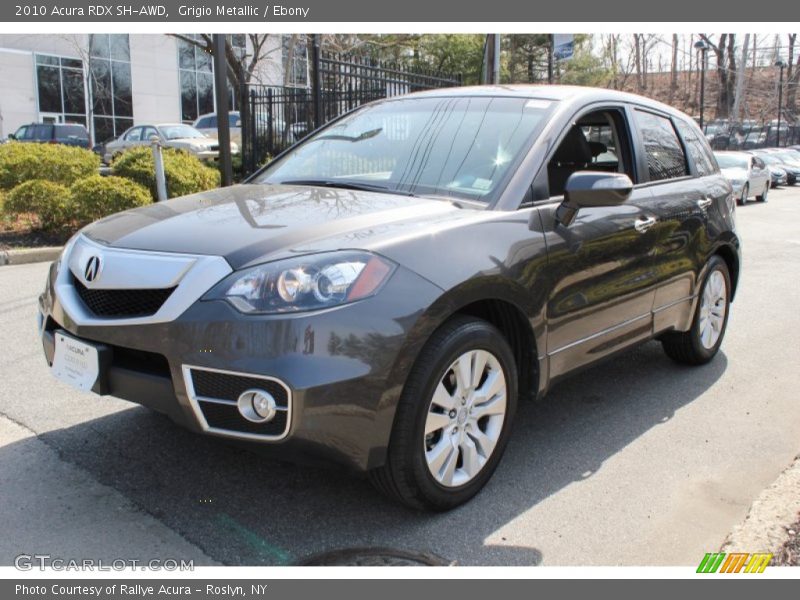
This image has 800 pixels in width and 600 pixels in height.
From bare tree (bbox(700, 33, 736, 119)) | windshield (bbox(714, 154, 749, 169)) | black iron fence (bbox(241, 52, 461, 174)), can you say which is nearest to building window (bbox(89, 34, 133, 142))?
black iron fence (bbox(241, 52, 461, 174))

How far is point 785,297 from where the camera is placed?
7.91m

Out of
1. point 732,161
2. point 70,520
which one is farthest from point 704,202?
point 732,161

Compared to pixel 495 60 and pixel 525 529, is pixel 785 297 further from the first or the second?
pixel 495 60

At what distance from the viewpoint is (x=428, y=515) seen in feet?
10.3

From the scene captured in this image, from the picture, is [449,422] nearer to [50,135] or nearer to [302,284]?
[302,284]

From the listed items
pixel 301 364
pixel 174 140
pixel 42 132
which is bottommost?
pixel 301 364

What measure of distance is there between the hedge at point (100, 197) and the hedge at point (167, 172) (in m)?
0.76

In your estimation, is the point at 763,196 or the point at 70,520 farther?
the point at 763,196

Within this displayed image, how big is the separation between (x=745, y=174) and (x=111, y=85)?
2625 cm

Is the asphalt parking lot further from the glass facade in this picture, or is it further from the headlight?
the glass facade

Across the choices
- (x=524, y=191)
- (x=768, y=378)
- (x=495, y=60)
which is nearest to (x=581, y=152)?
(x=524, y=191)

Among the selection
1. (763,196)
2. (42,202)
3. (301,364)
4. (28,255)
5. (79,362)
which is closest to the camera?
(301,364)

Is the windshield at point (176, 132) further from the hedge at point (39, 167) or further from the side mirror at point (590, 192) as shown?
the side mirror at point (590, 192)

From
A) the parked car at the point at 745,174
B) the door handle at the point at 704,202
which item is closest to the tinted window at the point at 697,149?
the door handle at the point at 704,202
